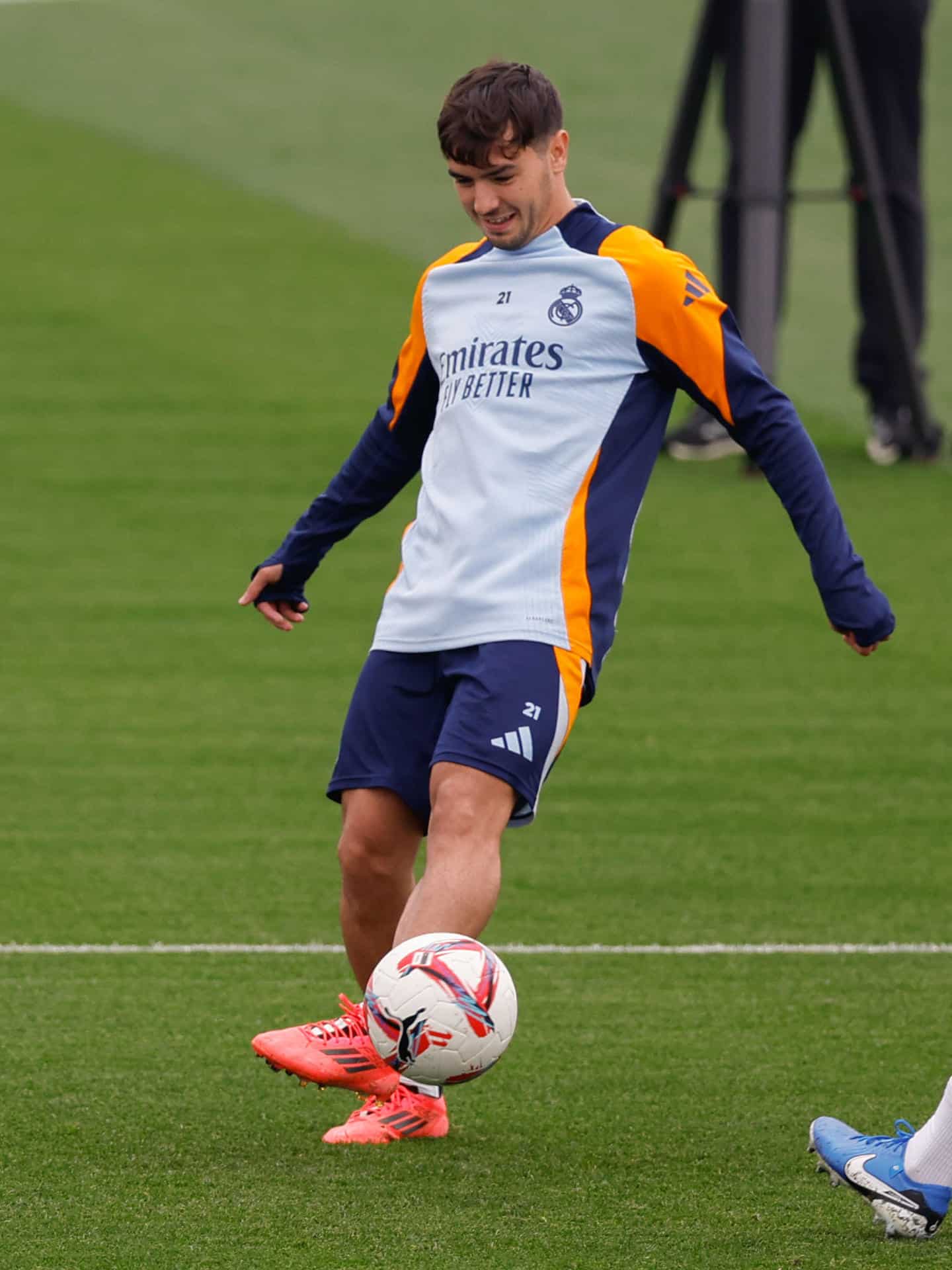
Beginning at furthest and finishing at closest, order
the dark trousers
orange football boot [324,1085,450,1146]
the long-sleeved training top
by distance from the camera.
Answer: the dark trousers, orange football boot [324,1085,450,1146], the long-sleeved training top

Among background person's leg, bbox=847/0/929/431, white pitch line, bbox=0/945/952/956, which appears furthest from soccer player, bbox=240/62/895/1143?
background person's leg, bbox=847/0/929/431

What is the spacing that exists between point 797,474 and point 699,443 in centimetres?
816

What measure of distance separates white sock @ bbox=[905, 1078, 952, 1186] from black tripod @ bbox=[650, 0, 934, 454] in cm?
711

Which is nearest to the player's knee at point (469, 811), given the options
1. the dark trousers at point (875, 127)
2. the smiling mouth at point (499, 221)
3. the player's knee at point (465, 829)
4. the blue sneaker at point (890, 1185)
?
the player's knee at point (465, 829)

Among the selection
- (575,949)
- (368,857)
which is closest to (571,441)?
(368,857)

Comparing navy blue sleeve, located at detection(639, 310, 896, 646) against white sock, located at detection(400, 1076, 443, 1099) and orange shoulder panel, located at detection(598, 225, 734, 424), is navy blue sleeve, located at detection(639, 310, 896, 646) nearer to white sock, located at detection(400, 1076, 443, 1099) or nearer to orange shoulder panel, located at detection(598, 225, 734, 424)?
orange shoulder panel, located at detection(598, 225, 734, 424)

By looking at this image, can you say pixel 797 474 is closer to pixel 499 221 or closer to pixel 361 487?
pixel 499 221

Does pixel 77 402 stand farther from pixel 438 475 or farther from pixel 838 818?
pixel 438 475

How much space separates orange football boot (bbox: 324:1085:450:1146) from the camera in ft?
12.8

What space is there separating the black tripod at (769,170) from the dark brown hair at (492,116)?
6700 millimetres

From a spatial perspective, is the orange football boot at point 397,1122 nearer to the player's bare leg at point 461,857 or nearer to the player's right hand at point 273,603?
the player's bare leg at point 461,857

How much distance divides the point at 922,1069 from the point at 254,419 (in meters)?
8.63

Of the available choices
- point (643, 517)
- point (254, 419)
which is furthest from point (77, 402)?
point (643, 517)

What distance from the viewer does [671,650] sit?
845 cm
